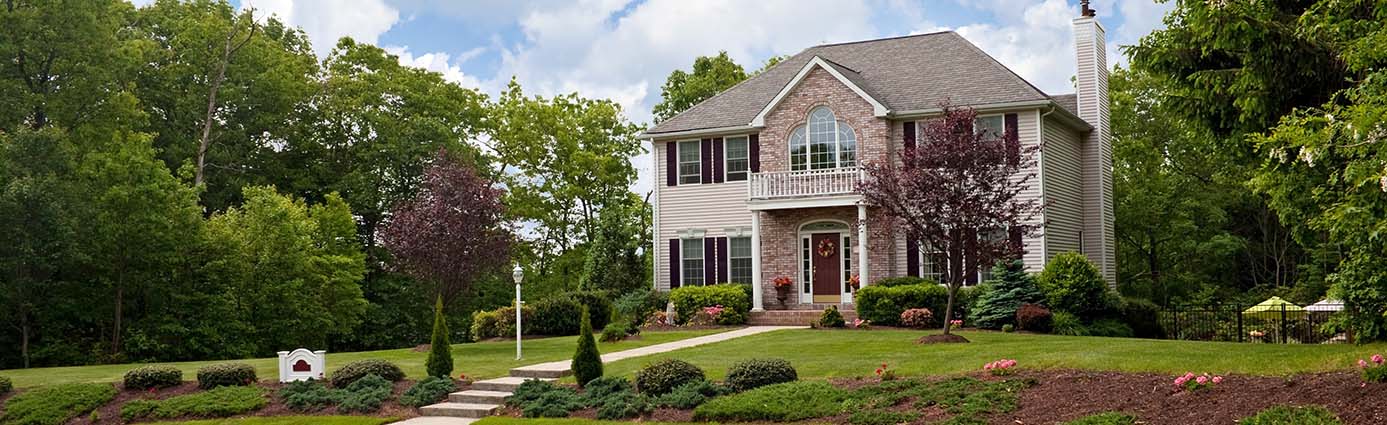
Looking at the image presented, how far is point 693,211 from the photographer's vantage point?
95.8 ft

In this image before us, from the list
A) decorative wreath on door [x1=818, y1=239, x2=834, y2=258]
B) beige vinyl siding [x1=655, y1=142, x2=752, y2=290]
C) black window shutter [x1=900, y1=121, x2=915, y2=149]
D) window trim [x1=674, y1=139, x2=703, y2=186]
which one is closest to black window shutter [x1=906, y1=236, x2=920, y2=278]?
decorative wreath on door [x1=818, y1=239, x2=834, y2=258]

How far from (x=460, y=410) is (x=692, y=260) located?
15000mm

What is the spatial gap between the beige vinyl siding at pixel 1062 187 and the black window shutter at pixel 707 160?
8.14 meters

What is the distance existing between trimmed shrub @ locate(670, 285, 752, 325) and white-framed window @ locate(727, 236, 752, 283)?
83cm

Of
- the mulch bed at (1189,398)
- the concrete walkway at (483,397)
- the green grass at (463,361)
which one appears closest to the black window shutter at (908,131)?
the green grass at (463,361)

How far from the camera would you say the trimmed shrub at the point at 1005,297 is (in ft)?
73.9

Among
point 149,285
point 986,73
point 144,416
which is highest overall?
point 986,73

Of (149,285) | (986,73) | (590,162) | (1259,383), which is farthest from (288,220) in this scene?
(1259,383)

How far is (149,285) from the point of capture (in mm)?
27281

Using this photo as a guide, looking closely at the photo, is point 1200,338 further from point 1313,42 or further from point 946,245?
point 1313,42

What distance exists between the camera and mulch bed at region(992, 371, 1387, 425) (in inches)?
396

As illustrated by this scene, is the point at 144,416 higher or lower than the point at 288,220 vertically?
lower

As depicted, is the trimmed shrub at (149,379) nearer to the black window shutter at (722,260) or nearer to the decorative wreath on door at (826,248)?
the black window shutter at (722,260)

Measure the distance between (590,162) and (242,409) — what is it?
81.2 feet
